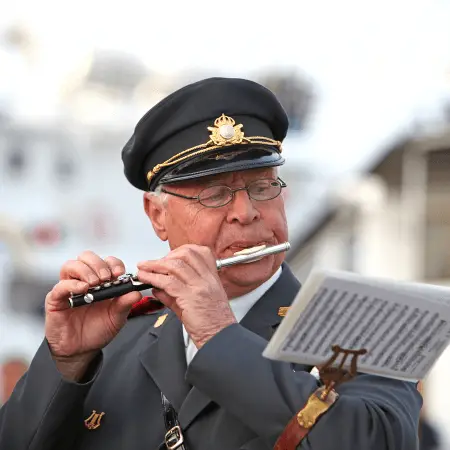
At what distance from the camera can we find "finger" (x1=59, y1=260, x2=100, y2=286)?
2.95 m

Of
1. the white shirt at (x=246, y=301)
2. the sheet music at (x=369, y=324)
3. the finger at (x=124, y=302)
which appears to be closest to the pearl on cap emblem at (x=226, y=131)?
the white shirt at (x=246, y=301)

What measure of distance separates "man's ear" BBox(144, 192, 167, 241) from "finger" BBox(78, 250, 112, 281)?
0.33m

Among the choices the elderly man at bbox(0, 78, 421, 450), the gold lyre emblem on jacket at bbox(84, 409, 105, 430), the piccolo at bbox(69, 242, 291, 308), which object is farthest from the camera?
the gold lyre emblem on jacket at bbox(84, 409, 105, 430)

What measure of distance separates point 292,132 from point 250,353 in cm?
2651

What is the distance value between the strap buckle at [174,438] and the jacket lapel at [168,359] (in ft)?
0.26

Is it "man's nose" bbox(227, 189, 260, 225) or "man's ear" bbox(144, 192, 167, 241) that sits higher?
"man's nose" bbox(227, 189, 260, 225)

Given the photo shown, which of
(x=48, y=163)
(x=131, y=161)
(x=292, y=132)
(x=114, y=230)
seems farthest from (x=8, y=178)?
(x=131, y=161)

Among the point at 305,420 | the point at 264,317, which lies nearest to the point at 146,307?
the point at 264,317

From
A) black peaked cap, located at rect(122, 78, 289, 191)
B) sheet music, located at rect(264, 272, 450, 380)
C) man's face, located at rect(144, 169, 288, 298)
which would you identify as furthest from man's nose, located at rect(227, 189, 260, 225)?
sheet music, located at rect(264, 272, 450, 380)

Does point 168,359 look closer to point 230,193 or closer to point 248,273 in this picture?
point 248,273

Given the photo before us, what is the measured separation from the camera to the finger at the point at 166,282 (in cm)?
261

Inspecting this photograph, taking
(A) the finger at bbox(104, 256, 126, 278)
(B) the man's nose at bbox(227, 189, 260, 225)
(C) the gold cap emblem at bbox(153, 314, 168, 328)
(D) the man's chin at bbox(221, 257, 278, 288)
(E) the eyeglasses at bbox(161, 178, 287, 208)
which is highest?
(E) the eyeglasses at bbox(161, 178, 287, 208)

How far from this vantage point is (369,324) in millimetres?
2297

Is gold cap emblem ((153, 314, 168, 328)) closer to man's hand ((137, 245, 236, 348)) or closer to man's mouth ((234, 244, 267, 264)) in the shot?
man's mouth ((234, 244, 267, 264))
